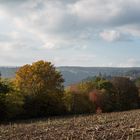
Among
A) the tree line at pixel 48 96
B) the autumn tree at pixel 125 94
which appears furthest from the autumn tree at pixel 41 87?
the autumn tree at pixel 125 94

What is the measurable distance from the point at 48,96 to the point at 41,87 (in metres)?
3.23

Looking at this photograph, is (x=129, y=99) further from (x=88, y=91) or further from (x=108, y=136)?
(x=108, y=136)

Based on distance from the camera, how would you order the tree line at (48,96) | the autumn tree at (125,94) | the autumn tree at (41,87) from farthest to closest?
1. the autumn tree at (125,94)
2. the autumn tree at (41,87)
3. the tree line at (48,96)

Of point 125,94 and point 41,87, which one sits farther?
point 125,94

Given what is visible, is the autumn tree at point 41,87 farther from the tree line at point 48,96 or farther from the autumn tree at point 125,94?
the autumn tree at point 125,94

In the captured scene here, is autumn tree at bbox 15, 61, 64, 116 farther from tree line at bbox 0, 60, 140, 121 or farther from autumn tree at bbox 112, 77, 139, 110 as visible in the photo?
autumn tree at bbox 112, 77, 139, 110

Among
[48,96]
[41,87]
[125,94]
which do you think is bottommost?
[125,94]

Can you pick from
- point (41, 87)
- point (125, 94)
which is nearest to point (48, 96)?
point (41, 87)

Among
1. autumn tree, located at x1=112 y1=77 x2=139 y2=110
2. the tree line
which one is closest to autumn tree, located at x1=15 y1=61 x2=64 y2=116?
the tree line

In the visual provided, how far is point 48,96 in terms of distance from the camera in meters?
98.6

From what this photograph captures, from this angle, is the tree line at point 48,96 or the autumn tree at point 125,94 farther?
the autumn tree at point 125,94

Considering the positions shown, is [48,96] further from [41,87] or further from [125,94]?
[125,94]

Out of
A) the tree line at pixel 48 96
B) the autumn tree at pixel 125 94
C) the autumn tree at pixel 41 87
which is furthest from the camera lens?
the autumn tree at pixel 125 94

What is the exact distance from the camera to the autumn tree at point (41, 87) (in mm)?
95812
